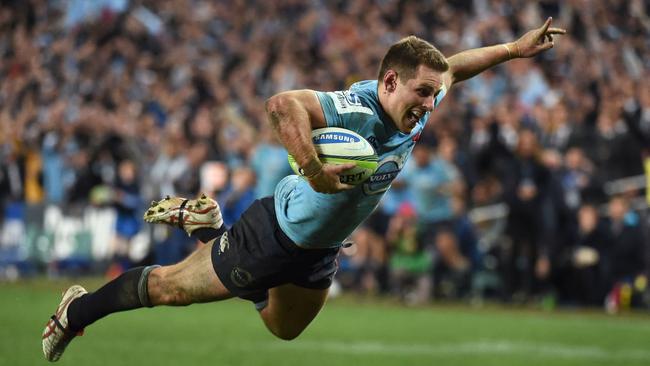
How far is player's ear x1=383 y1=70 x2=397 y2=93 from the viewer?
6.05m

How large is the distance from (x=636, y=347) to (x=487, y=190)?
189 inches

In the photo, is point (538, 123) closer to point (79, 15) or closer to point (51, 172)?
point (51, 172)

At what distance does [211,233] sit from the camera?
22.7 feet

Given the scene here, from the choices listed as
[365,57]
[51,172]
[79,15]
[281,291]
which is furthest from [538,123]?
[79,15]

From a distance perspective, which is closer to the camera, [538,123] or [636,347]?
[636,347]

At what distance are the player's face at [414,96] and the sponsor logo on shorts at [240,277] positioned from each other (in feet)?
4.07

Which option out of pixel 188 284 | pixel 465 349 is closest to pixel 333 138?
pixel 188 284

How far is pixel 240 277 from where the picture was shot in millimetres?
6402

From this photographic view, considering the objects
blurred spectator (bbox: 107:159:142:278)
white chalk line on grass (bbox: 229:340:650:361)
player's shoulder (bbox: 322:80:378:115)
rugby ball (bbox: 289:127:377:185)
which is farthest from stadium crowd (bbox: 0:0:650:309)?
rugby ball (bbox: 289:127:377:185)

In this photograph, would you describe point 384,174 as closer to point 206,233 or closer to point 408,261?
point 206,233

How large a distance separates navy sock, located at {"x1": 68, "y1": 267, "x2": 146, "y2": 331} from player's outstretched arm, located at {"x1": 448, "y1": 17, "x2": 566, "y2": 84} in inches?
96.0

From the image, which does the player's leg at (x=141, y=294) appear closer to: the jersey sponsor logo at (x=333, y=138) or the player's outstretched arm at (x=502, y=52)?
the jersey sponsor logo at (x=333, y=138)

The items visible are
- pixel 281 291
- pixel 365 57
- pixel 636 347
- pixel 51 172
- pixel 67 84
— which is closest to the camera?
pixel 281 291

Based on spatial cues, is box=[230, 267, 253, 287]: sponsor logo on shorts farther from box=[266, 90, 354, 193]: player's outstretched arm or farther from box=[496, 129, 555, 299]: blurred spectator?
box=[496, 129, 555, 299]: blurred spectator
